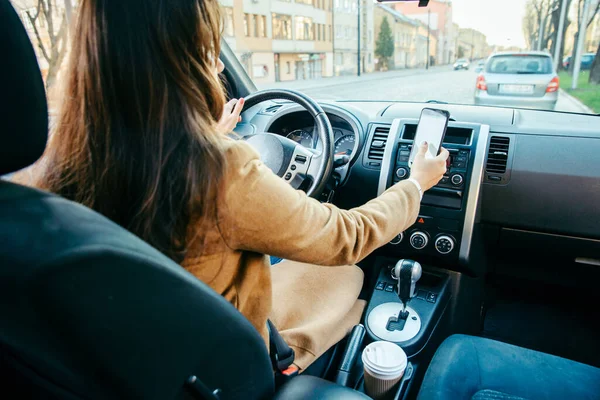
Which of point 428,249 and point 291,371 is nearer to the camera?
point 291,371

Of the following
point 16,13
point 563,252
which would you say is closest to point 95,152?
point 16,13

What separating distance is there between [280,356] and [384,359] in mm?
390

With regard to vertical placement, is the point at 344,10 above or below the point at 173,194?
above

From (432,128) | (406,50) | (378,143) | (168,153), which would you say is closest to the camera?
(168,153)

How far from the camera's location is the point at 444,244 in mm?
2062

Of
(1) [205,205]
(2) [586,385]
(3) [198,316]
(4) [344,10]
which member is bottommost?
(2) [586,385]

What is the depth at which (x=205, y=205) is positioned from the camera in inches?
33.4

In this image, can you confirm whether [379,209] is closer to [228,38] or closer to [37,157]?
[37,157]

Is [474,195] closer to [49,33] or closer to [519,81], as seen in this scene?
[49,33]

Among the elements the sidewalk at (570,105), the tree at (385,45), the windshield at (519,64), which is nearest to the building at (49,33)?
the sidewalk at (570,105)

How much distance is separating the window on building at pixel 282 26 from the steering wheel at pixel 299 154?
2.50 meters

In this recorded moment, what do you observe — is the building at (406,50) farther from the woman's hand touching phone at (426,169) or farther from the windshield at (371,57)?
the woman's hand touching phone at (426,169)

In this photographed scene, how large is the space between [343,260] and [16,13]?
2.52 feet

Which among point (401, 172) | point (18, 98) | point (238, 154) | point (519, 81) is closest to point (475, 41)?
point (519, 81)
